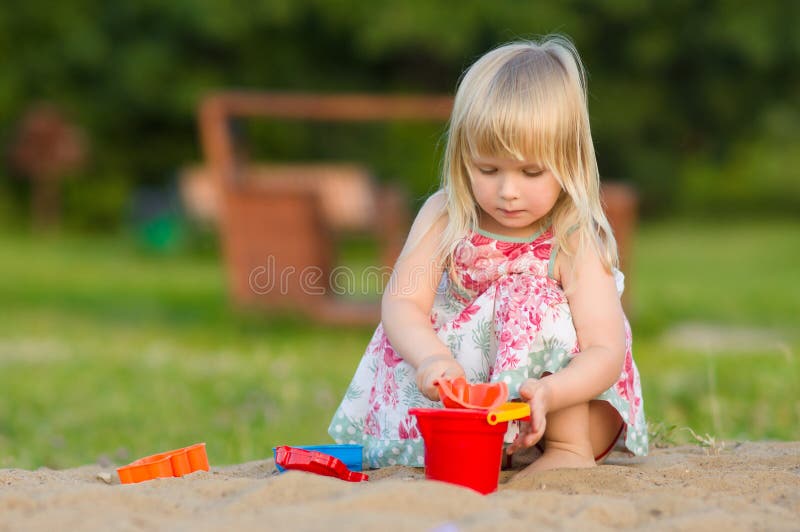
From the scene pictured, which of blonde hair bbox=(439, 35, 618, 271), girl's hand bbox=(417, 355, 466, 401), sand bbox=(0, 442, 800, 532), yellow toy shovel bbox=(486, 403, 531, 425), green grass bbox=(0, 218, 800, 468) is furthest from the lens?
green grass bbox=(0, 218, 800, 468)

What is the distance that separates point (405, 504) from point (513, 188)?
0.93 meters

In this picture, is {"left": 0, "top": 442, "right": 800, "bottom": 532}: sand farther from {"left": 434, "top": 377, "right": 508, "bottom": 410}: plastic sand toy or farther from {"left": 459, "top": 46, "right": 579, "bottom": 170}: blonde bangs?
{"left": 459, "top": 46, "right": 579, "bottom": 170}: blonde bangs

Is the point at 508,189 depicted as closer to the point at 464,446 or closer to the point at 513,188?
the point at 513,188

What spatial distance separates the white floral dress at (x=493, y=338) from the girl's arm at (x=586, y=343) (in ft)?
0.11

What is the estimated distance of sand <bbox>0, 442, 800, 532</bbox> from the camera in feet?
6.57

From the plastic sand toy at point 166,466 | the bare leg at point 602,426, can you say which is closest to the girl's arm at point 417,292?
the bare leg at point 602,426

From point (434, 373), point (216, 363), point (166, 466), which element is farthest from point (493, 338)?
point (216, 363)

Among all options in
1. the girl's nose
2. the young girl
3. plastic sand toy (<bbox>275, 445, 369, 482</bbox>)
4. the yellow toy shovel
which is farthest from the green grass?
the yellow toy shovel

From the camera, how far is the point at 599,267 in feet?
9.30

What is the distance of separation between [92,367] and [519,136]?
3.99 m

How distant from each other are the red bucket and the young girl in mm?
162

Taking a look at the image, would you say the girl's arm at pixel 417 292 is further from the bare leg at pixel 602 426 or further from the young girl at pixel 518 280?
the bare leg at pixel 602 426

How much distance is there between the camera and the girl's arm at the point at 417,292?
110 inches

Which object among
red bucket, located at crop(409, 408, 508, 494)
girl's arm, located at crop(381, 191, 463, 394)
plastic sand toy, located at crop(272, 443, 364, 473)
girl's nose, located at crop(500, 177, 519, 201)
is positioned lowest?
plastic sand toy, located at crop(272, 443, 364, 473)
